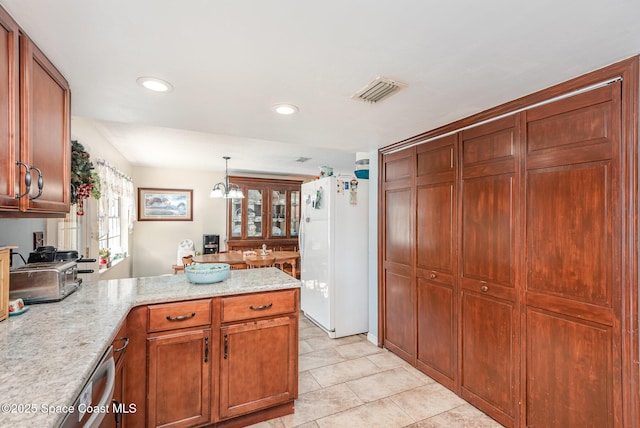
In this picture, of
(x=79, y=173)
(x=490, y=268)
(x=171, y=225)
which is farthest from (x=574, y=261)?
(x=171, y=225)

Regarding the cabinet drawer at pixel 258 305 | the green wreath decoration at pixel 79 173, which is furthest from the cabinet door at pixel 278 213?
the green wreath decoration at pixel 79 173

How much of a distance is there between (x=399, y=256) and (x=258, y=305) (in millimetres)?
1478

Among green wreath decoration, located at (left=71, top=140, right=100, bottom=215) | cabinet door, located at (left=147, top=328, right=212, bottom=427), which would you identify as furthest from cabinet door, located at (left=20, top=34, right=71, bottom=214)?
cabinet door, located at (left=147, top=328, right=212, bottom=427)

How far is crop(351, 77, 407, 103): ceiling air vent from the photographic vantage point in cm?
162

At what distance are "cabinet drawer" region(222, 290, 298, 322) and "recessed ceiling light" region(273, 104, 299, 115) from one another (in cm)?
123

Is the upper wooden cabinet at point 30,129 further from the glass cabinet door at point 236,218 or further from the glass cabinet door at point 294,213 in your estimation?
the glass cabinet door at point 294,213

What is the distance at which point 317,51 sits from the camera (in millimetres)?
1332

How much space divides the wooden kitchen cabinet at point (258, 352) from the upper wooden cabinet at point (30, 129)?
1.04 m

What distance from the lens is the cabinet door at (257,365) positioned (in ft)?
5.99

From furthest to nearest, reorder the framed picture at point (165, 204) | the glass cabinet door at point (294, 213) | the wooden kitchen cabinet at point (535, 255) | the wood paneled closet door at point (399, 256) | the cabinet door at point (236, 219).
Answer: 1. the glass cabinet door at point (294, 213)
2. the cabinet door at point (236, 219)
3. the framed picture at point (165, 204)
4. the wood paneled closet door at point (399, 256)
5. the wooden kitchen cabinet at point (535, 255)

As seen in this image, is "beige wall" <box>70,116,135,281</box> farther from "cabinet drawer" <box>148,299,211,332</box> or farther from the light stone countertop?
"cabinet drawer" <box>148,299,211,332</box>

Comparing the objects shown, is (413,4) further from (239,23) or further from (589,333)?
(589,333)

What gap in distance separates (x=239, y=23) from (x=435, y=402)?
2.59 meters

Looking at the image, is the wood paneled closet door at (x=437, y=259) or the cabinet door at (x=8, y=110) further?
the wood paneled closet door at (x=437, y=259)
